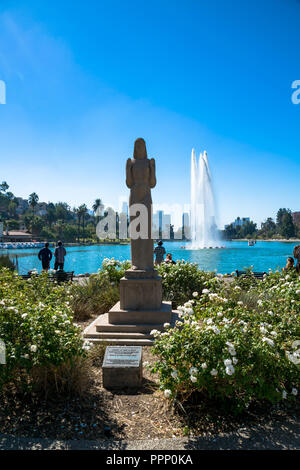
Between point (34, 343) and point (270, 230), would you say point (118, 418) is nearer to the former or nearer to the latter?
point (34, 343)

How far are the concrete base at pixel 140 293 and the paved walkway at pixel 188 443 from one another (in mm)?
3218

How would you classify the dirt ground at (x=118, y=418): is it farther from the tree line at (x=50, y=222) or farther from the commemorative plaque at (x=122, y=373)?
the tree line at (x=50, y=222)

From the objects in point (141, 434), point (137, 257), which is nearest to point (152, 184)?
point (137, 257)

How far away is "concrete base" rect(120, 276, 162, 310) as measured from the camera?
592 cm

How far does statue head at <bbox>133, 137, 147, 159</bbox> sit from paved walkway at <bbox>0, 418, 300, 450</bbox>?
200 inches

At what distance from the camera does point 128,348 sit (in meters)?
4.15

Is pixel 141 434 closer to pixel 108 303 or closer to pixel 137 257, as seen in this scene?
pixel 137 257

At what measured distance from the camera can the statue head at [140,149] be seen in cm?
631

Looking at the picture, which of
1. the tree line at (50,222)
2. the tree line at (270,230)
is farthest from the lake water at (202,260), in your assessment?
the tree line at (270,230)

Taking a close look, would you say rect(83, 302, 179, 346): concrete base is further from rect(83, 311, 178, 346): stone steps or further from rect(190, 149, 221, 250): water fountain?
rect(190, 149, 221, 250): water fountain

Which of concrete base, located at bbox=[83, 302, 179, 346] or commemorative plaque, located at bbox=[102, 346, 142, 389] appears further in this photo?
concrete base, located at bbox=[83, 302, 179, 346]

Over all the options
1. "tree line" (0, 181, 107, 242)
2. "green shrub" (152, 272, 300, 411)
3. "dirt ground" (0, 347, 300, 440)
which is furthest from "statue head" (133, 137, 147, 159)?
"tree line" (0, 181, 107, 242)

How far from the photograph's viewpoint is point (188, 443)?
269 centimetres
